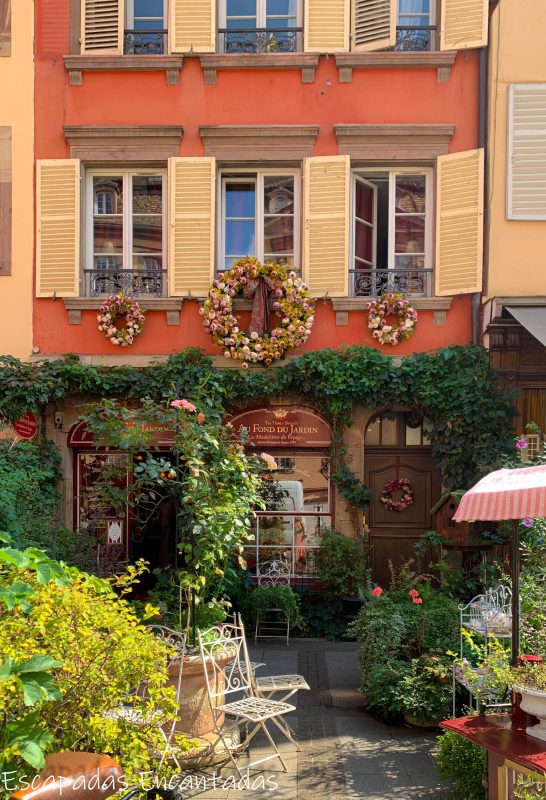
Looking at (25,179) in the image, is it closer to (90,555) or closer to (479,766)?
(90,555)

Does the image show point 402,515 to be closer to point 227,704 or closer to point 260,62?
point 227,704

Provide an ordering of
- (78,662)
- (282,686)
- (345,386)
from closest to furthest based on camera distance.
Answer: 1. (78,662)
2. (282,686)
3. (345,386)

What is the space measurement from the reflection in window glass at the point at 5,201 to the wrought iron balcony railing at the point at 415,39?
16.5 feet

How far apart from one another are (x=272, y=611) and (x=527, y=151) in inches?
242

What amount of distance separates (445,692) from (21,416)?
649 cm

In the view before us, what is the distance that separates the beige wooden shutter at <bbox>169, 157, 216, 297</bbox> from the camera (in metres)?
11.1

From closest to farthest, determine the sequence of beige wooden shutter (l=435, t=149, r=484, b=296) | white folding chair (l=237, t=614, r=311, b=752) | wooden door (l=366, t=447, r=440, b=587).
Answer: white folding chair (l=237, t=614, r=311, b=752), beige wooden shutter (l=435, t=149, r=484, b=296), wooden door (l=366, t=447, r=440, b=587)

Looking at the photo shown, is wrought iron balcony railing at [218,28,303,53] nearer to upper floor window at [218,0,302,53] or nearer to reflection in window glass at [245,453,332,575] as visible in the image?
upper floor window at [218,0,302,53]

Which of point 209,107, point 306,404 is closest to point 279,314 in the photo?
point 306,404

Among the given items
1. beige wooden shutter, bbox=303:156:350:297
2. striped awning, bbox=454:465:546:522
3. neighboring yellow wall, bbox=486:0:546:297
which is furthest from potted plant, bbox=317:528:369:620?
striped awning, bbox=454:465:546:522

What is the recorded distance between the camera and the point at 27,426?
11.1 m

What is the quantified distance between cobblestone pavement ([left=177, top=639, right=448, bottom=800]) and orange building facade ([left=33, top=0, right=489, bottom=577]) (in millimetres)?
3741

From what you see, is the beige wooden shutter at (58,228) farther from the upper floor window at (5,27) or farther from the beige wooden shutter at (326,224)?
the beige wooden shutter at (326,224)

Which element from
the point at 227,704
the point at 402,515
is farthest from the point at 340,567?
the point at 227,704
